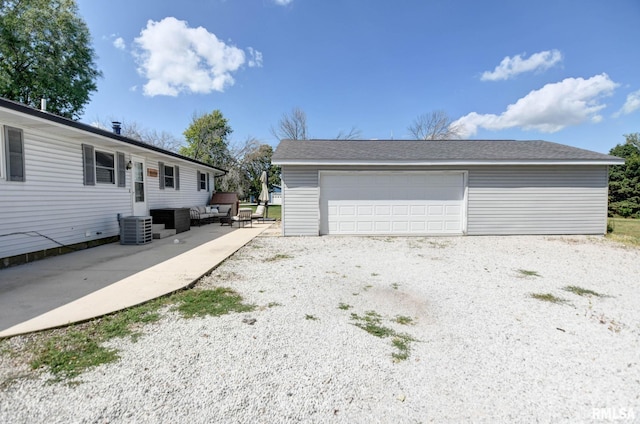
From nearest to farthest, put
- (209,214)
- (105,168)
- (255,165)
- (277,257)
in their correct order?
1. (277,257)
2. (105,168)
3. (209,214)
4. (255,165)

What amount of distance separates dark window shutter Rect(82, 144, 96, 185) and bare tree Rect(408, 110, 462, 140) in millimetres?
28390

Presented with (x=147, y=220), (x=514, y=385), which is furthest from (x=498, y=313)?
(x=147, y=220)

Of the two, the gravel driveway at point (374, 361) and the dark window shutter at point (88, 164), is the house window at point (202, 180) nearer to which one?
the dark window shutter at point (88, 164)

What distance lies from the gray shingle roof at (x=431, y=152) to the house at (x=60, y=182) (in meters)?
4.59

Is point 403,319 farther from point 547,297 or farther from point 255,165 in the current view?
point 255,165

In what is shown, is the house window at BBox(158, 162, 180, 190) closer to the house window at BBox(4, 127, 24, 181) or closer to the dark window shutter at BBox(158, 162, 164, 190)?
the dark window shutter at BBox(158, 162, 164, 190)

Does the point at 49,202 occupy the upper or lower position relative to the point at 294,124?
lower

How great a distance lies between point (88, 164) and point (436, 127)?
29505mm

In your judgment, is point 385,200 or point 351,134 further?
point 351,134

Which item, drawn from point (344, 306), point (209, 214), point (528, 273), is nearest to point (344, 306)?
point (344, 306)

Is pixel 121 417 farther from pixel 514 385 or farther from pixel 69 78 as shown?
pixel 69 78

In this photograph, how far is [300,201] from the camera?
30.4ft

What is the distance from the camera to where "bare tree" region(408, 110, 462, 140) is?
29.0 metres

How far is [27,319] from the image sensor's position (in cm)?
302
